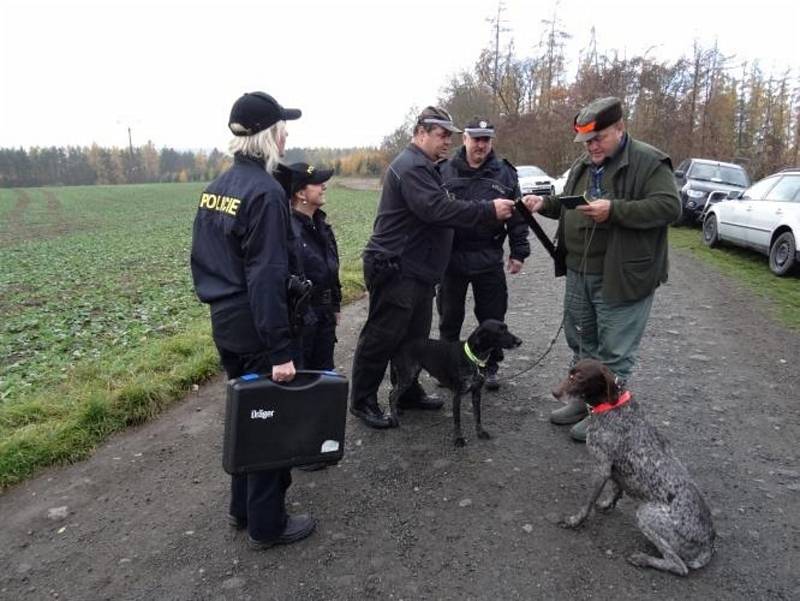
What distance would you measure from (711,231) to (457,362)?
11418mm

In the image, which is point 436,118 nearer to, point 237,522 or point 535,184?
point 237,522

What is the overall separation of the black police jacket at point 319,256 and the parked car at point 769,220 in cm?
923

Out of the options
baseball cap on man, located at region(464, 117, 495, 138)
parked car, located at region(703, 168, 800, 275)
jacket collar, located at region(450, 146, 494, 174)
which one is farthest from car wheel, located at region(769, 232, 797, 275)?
baseball cap on man, located at region(464, 117, 495, 138)

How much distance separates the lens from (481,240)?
5.09m

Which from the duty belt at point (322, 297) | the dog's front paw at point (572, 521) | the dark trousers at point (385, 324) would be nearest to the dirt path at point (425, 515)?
the dog's front paw at point (572, 521)

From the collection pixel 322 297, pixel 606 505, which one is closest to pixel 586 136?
pixel 322 297

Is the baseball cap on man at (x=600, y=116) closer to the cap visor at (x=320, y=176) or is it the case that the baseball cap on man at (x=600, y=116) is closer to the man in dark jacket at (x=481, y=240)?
the man in dark jacket at (x=481, y=240)

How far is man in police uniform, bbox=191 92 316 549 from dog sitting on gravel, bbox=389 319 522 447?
1861 millimetres

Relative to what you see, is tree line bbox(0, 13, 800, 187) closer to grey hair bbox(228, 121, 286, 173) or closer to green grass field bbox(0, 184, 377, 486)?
green grass field bbox(0, 184, 377, 486)

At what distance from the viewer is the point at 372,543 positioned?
10.6 feet

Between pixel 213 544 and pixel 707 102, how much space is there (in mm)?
37011

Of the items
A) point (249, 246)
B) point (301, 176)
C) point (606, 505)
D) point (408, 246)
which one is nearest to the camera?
point (249, 246)

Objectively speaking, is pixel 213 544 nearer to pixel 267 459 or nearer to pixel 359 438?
pixel 267 459

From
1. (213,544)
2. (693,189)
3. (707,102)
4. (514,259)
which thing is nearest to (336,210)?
(693,189)
